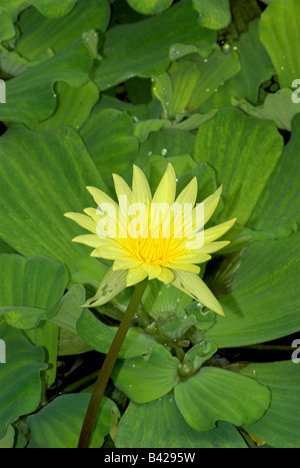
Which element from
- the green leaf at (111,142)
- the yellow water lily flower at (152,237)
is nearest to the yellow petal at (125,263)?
the yellow water lily flower at (152,237)

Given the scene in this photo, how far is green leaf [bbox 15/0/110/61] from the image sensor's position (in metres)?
1.06

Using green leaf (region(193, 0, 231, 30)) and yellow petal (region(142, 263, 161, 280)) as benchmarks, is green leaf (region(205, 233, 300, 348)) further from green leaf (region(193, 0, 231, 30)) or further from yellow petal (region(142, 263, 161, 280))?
green leaf (region(193, 0, 231, 30))

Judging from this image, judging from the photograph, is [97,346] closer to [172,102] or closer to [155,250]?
[155,250]

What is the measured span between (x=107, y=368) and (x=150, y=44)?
59 cm

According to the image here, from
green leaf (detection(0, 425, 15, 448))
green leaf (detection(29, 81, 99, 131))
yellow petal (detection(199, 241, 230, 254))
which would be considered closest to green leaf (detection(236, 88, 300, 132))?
green leaf (detection(29, 81, 99, 131))

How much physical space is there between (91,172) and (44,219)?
0.10 meters

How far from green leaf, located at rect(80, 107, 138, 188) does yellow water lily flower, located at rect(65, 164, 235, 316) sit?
226 mm

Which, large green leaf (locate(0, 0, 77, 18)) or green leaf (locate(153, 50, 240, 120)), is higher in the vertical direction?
large green leaf (locate(0, 0, 77, 18))

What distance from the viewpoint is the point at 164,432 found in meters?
0.76

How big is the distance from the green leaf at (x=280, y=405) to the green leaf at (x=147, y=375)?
11cm

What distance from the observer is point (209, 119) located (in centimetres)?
95

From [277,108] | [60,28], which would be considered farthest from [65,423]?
[60,28]

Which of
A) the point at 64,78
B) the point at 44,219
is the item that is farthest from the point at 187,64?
the point at 44,219
